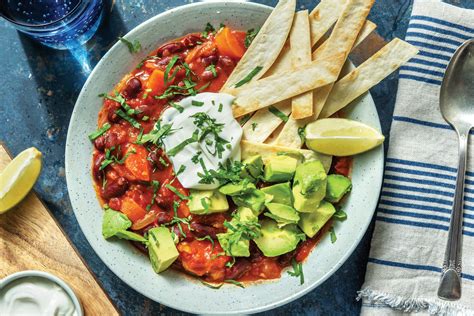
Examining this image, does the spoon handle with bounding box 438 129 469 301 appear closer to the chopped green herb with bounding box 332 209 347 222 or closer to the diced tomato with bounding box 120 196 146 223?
the chopped green herb with bounding box 332 209 347 222

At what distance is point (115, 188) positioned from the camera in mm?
3131

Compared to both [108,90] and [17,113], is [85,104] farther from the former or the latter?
[17,113]

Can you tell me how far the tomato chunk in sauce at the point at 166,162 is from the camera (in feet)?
10.3

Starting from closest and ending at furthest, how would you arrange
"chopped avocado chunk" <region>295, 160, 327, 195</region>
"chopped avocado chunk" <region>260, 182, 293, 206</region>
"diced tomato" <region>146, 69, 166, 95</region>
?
1. "chopped avocado chunk" <region>295, 160, 327, 195</region>
2. "chopped avocado chunk" <region>260, 182, 293, 206</region>
3. "diced tomato" <region>146, 69, 166, 95</region>

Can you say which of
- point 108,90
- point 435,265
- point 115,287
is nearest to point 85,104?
point 108,90

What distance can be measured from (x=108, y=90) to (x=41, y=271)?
1054 mm

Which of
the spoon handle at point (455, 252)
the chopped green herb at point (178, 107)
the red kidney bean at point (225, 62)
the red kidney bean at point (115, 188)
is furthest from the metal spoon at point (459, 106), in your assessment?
the red kidney bean at point (115, 188)

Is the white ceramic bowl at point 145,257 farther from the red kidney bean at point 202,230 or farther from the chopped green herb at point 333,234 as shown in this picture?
the red kidney bean at point 202,230

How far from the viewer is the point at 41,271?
3227 mm

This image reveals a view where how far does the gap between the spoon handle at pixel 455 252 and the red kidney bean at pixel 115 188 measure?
186 centimetres

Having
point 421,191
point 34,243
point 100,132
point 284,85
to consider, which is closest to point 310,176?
point 284,85

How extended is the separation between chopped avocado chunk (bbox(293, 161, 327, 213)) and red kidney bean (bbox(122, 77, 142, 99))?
955mm

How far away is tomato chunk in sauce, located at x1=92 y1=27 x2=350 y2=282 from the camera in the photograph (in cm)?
314

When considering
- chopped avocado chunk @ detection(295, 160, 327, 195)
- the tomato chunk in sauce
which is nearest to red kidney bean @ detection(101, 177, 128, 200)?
the tomato chunk in sauce
